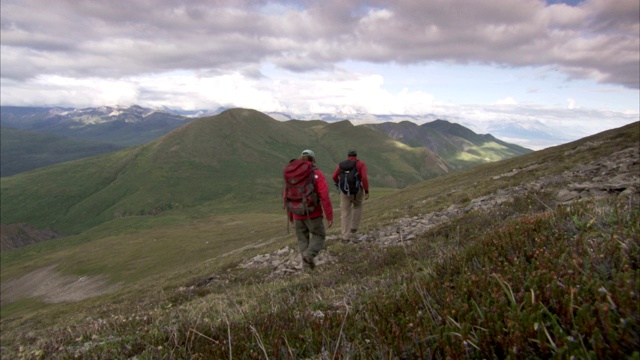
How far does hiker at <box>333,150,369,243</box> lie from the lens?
55.3ft

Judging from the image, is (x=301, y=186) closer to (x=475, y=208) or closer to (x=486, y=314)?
(x=486, y=314)

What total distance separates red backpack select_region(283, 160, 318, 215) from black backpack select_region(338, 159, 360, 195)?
17.2 feet

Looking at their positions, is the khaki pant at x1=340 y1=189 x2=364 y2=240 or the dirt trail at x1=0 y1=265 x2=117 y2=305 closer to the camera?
the khaki pant at x1=340 y1=189 x2=364 y2=240

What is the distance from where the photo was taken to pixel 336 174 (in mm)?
17219

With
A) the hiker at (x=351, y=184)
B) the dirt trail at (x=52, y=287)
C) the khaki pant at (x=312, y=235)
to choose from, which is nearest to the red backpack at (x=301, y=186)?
the khaki pant at (x=312, y=235)

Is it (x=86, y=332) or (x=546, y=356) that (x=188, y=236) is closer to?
(x=86, y=332)

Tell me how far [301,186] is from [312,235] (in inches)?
84.6

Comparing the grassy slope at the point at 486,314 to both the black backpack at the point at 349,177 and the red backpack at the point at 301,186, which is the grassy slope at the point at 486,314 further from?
the black backpack at the point at 349,177

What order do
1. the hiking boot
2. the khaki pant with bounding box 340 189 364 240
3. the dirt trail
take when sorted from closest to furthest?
the hiking boot < the khaki pant with bounding box 340 189 364 240 < the dirt trail

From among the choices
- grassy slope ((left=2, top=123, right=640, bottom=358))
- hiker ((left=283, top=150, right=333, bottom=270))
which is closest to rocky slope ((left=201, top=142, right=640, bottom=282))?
hiker ((left=283, top=150, right=333, bottom=270))


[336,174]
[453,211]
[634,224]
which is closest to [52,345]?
[634,224]

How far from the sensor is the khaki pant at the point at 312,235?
1244 cm

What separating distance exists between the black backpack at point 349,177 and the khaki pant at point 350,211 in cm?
85

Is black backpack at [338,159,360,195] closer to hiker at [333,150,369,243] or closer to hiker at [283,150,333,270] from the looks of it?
hiker at [333,150,369,243]
